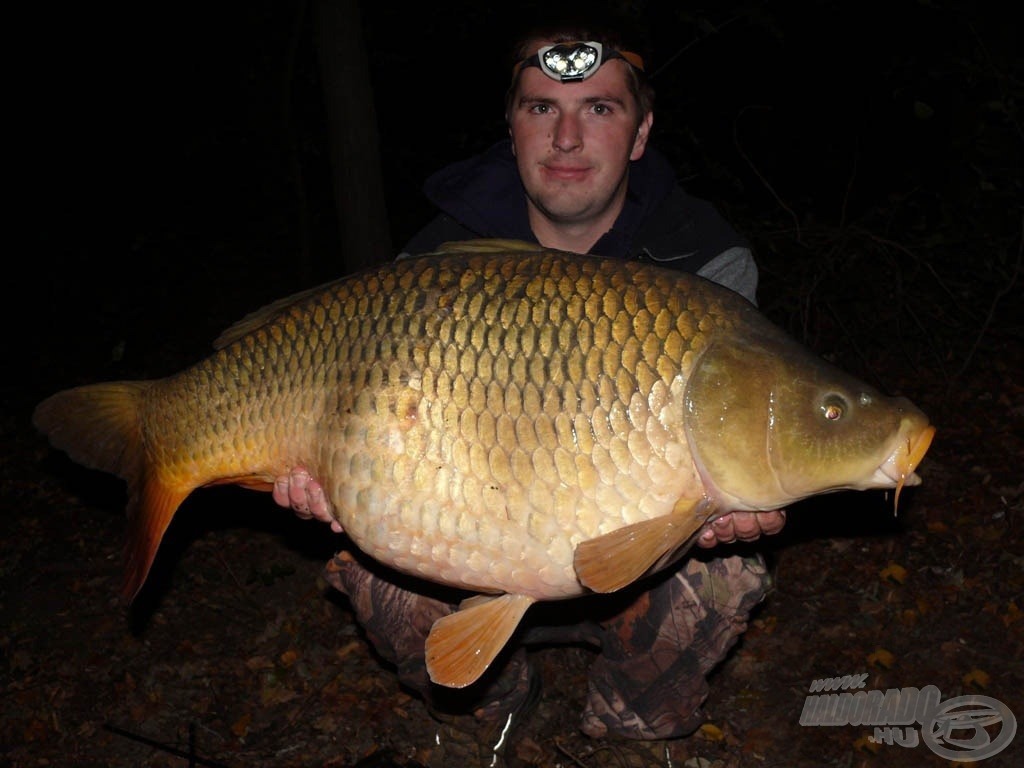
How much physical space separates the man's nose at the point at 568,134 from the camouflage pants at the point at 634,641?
1107mm

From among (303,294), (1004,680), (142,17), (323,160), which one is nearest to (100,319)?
(142,17)

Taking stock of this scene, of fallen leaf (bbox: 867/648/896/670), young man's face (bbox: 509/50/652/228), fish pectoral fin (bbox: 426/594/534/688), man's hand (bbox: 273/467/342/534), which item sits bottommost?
fallen leaf (bbox: 867/648/896/670)

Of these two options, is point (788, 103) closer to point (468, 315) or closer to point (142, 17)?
point (142, 17)

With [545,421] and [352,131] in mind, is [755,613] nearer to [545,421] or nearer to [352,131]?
[545,421]

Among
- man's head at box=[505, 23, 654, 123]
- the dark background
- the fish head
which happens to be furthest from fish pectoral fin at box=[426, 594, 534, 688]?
the dark background

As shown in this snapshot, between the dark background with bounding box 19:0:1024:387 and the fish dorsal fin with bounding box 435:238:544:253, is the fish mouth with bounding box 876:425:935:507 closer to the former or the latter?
the fish dorsal fin with bounding box 435:238:544:253

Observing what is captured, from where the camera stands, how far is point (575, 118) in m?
2.29

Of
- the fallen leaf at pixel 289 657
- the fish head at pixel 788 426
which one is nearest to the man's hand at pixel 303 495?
the fish head at pixel 788 426

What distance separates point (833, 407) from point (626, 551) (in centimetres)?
46

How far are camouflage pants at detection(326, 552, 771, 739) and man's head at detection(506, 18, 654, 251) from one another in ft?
3.28

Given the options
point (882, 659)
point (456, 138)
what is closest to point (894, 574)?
point (882, 659)

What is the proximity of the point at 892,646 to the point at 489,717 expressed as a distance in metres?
1.20

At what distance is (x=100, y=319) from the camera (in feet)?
21.6

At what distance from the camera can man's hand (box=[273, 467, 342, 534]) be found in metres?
1.84
